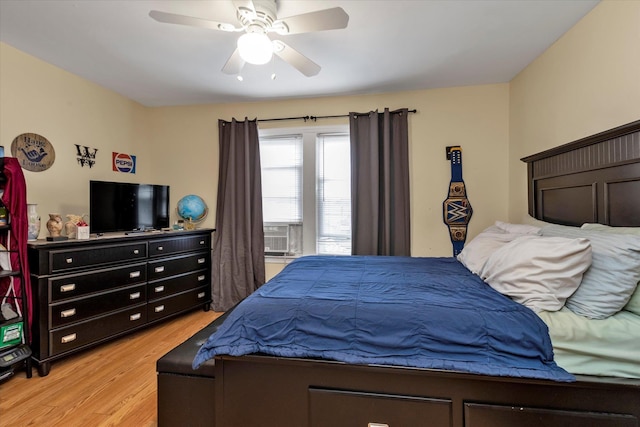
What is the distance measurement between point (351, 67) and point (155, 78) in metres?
1.91

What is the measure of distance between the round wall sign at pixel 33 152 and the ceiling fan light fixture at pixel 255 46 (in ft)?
7.11

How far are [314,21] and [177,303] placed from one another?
9.38ft

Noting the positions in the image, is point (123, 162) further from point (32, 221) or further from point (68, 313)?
point (68, 313)

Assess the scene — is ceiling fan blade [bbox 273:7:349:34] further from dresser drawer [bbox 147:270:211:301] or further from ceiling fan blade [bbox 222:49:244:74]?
dresser drawer [bbox 147:270:211:301]

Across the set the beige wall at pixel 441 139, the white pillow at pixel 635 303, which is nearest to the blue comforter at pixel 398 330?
the white pillow at pixel 635 303

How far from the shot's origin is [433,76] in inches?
111

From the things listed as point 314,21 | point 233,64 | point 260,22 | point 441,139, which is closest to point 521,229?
point 441,139

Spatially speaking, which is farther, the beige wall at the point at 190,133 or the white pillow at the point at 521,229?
the beige wall at the point at 190,133

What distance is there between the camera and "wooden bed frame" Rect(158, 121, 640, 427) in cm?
114

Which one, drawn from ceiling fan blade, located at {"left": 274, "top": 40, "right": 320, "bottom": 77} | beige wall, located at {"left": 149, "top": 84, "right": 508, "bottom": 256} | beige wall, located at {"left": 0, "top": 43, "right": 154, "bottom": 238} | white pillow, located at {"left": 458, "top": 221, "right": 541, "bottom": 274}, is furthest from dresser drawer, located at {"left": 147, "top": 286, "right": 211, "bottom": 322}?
white pillow, located at {"left": 458, "top": 221, "right": 541, "bottom": 274}

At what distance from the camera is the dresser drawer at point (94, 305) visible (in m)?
2.14

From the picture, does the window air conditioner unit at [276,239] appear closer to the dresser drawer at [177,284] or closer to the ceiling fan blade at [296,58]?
the dresser drawer at [177,284]

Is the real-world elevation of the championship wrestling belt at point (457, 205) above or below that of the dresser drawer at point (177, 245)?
above

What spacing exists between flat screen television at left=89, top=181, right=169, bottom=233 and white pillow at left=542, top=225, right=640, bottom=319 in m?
3.44
